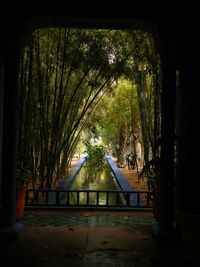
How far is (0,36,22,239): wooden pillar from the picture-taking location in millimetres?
3980

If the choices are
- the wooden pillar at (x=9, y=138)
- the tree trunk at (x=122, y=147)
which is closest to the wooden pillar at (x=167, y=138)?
the wooden pillar at (x=9, y=138)

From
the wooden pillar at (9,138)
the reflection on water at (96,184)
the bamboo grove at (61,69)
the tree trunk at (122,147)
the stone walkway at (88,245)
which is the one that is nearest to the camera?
the stone walkway at (88,245)

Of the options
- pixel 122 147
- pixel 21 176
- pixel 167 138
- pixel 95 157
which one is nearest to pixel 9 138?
pixel 21 176

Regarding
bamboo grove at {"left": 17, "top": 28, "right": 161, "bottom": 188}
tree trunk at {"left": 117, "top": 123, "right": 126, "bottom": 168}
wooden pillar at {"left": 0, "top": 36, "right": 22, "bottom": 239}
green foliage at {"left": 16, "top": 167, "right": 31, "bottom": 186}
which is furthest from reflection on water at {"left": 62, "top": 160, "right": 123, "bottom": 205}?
wooden pillar at {"left": 0, "top": 36, "right": 22, "bottom": 239}

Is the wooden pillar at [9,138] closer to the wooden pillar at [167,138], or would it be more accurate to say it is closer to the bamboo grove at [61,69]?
the wooden pillar at [167,138]

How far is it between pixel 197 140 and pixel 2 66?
6.88 ft

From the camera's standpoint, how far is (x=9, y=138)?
404 cm

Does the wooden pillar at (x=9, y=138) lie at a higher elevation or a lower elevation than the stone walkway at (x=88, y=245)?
higher

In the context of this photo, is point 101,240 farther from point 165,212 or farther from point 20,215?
point 20,215

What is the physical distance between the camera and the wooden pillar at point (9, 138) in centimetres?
398

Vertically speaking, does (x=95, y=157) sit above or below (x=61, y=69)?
below

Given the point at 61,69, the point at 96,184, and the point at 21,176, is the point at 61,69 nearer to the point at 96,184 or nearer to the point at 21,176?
the point at 21,176

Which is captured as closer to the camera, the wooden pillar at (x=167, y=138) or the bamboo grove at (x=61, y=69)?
the wooden pillar at (x=167, y=138)

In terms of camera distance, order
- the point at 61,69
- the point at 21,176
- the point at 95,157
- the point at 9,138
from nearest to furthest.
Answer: the point at 9,138, the point at 21,176, the point at 61,69, the point at 95,157
